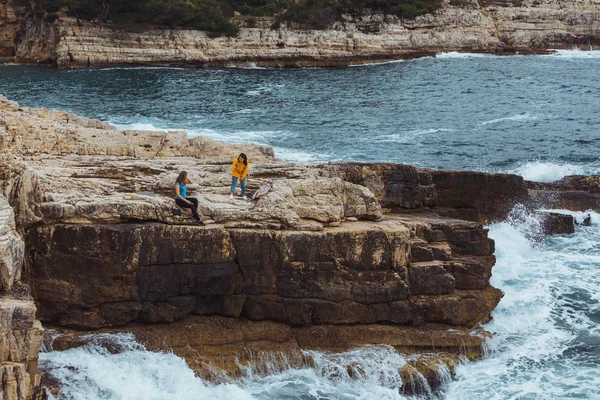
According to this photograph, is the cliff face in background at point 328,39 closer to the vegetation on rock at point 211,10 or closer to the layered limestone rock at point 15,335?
the vegetation on rock at point 211,10

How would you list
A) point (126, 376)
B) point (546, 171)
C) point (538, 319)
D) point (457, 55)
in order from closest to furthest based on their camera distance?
point (126, 376)
point (538, 319)
point (546, 171)
point (457, 55)

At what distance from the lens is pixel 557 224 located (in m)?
27.7

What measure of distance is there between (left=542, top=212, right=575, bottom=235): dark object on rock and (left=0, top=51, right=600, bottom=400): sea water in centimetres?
42

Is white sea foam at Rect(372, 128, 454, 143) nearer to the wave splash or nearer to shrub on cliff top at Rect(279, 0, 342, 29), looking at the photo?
the wave splash

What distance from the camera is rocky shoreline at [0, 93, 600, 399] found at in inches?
709

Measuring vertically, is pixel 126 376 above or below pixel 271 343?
below

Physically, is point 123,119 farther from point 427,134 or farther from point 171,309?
point 171,309

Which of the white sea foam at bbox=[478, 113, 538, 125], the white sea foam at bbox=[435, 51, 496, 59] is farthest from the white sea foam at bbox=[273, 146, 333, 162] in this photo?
the white sea foam at bbox=[435, 51, 496, 59]

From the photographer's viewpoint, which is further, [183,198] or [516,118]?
[516,118]

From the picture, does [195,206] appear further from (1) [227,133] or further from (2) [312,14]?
(2) [312,14]

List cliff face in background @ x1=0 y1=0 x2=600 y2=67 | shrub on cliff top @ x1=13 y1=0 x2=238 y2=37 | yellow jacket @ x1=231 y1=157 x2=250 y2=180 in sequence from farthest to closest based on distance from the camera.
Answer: shrub on cliff top @ x1=13 y1=0 x2=238 y2=37, cliff face in background @ x1=0 y1=0 x2=600 y2=67, yellow jacket @ x1=231 y1=157 x2=250 y2=180

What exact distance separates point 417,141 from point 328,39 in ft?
117

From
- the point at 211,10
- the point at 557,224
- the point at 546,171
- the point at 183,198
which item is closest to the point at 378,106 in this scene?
the point at 546,171

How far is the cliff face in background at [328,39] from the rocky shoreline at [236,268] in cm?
5180
